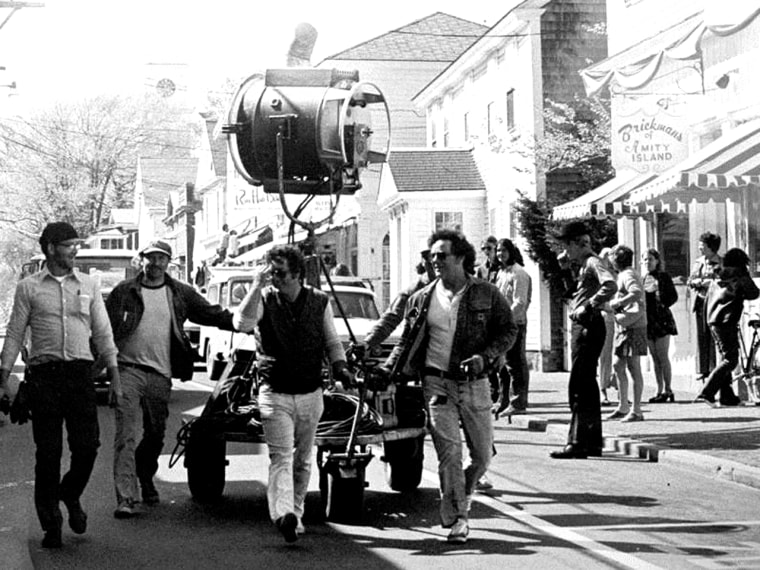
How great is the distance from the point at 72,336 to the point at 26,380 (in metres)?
0.39

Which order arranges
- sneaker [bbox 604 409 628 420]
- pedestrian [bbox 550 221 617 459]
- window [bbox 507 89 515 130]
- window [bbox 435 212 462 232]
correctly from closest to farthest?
1. pedestrian [bbox 550 221 617 459]
2. sneaker [bbox 604 409 628 420]
3. window [bbox 507 89 515 130]
4. window [bbox 435 212 462 232]

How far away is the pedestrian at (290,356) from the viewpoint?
8.93 meters

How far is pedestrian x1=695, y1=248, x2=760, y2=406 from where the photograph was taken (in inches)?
663

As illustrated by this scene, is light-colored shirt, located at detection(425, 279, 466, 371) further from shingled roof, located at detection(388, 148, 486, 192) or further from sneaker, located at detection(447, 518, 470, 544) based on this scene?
shingled roof, located at detection(388, 148, 486, 192)

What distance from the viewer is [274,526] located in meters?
9.47

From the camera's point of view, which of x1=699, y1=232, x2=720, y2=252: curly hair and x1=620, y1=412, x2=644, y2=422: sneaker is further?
x1=699, y1=232, x2=720, y2=252: curly hair

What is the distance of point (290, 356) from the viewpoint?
354 inches

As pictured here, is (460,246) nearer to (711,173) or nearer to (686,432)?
(686,432)

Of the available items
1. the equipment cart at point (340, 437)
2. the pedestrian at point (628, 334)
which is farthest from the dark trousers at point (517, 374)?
the equipment cart at point (340, 437)

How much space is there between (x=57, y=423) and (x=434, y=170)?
2761cm

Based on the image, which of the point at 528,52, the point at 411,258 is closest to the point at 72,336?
the point at 528,52

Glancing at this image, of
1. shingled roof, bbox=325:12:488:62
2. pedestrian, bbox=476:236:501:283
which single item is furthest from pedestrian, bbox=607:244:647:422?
shingled roof, bbox=325:12:488:62

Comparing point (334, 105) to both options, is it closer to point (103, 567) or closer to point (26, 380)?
point (26, 380)

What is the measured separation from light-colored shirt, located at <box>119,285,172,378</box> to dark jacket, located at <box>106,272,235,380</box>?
0.03m
